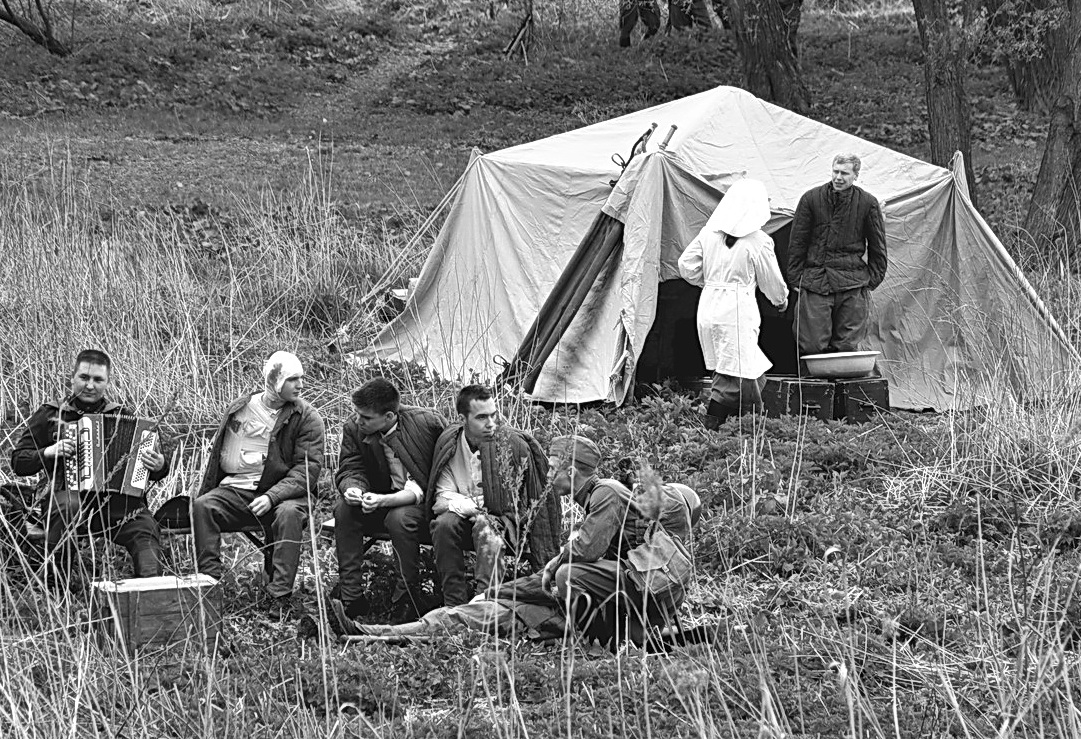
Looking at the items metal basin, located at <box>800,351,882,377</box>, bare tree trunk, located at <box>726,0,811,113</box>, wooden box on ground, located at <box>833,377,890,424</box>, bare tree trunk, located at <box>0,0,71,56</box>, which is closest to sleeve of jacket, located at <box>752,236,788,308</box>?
metal basin, located at <box>800,351,882,377</box>

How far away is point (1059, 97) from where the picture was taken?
11633mm

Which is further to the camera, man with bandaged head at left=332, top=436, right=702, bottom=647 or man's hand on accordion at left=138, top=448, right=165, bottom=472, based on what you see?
man's hand on accordion at left=138, top=448, right=165, bottom=472

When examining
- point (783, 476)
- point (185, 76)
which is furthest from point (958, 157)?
point (185, 76)

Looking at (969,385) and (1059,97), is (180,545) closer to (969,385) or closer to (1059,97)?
(969,385)

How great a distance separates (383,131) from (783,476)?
12.9 meters

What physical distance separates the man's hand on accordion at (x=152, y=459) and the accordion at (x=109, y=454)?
0.01 metres

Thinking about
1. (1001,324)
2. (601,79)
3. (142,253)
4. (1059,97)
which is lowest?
(1001,324)

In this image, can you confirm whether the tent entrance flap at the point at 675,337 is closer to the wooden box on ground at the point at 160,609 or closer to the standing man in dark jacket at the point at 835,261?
the standing man in dark jacket at the point at 835,261

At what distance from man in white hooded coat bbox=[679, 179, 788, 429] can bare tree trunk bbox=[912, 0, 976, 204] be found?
15.9 feet

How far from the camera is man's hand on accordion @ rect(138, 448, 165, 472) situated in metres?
5.82

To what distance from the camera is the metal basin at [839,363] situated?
27.5ft

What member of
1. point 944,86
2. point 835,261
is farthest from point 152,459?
point 944,86

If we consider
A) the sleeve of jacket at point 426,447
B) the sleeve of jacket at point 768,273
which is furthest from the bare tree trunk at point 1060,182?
the sleeve of jacket at point 426,447

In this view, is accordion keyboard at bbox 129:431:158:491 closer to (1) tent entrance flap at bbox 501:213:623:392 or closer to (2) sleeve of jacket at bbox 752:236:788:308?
(1) tent entrance flap at bbox 501:213:623:392
